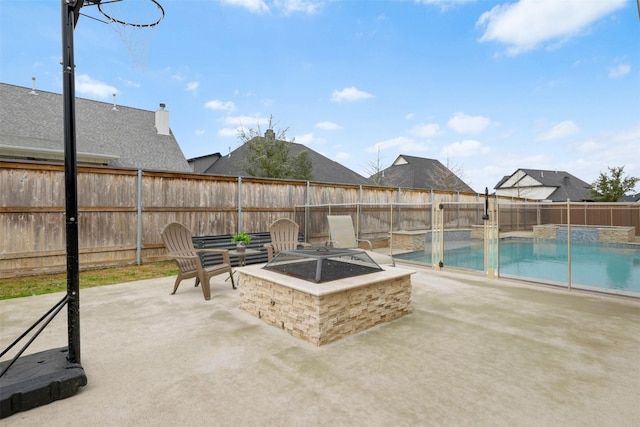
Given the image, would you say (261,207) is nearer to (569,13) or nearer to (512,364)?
(512,364)

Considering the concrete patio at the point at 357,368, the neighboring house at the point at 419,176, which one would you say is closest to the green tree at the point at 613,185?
the neighboring house at the point at 419,176

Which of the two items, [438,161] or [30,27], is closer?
[30,27]

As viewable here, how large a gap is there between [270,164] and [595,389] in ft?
47.8

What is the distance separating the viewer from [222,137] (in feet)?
60.3

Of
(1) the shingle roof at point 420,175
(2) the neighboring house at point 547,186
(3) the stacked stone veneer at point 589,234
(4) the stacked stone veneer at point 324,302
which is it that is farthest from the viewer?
(2) the neighboring house at point 547,186

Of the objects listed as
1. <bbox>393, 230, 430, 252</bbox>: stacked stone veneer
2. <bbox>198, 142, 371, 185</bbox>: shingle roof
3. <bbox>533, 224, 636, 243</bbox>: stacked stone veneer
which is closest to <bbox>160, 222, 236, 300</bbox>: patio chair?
<bbox>393, 230, 430, 252</bbox>: stacked stone veneer

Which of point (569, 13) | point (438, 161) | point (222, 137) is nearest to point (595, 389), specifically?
point (569, 13)

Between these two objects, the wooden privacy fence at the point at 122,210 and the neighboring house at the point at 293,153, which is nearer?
the wooden privacy fence at the point at 122,210

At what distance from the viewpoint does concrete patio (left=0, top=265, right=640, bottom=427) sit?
6.07 feet

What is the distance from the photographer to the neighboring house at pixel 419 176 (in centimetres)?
2183

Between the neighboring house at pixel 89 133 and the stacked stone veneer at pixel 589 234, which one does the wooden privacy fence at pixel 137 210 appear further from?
the stacked stone veneer at pixel 589 234

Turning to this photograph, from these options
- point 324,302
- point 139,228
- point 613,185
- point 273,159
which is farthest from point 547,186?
point 324,302

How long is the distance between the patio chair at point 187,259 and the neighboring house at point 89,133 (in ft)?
21.9

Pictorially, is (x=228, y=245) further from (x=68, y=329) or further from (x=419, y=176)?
(x=419, y=176)
